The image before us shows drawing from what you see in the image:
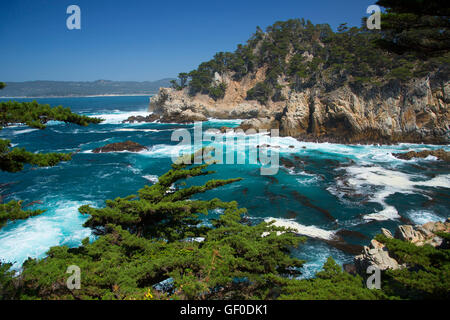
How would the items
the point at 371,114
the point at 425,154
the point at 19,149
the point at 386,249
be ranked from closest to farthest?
the point at 19,149, the point at 386,249, the point at 425,154, the point at 371,114

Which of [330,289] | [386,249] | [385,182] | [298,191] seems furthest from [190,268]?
[385,182]

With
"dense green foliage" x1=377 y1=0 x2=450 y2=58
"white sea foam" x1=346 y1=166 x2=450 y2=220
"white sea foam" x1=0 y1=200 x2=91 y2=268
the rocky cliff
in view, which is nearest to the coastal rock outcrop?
"white sea foam" x1=346 y1=166 x2=450 y2=220

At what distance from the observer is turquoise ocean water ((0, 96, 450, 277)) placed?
46.8 ft

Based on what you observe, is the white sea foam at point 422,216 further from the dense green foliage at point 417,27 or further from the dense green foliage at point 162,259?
the dense green foliage at point 417,27

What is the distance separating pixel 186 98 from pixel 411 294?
227 ft

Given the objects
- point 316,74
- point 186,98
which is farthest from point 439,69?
point 186,98

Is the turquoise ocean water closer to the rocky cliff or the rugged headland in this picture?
the rocky cliff

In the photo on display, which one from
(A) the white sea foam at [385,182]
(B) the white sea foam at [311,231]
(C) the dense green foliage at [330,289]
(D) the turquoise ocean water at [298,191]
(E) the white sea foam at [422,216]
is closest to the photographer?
(C) the dense green foliage at [330,289]

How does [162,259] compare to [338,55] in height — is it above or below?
below

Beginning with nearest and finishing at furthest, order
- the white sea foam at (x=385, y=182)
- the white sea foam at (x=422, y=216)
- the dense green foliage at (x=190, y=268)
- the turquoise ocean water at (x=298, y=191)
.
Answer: the dense green foliage at (x=190, y=268) < the turquoise ocean water at (x=298, y=191) < the white sea foam at (x=422, y=216) < the white sea foam at (x=385, y=182)

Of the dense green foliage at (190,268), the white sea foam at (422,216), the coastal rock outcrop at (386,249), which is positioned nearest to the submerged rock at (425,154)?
the white sea foam at (422,216)

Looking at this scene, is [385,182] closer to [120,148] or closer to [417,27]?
[417,27]

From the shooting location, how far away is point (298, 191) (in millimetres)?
20562

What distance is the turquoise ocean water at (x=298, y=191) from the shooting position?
14250 mm
